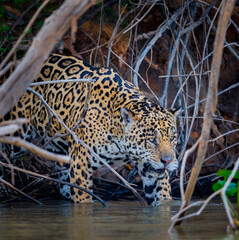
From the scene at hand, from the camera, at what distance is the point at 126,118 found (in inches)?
218

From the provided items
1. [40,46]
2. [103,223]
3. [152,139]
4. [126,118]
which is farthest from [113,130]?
[40,46]

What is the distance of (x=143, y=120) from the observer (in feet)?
18.0

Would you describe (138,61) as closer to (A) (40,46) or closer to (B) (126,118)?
(B) (126,118)

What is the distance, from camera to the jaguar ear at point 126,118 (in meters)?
5.50

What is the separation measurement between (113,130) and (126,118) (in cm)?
21

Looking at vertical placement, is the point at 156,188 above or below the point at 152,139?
below

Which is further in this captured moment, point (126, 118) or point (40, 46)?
point (126, 118)

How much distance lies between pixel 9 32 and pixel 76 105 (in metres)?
1.33

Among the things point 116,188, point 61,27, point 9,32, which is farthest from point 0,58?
point 61,27

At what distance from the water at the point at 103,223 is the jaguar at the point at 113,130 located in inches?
18.3

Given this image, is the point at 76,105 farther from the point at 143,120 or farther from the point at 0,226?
the point at 0,226

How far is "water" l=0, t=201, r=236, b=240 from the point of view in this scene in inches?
119

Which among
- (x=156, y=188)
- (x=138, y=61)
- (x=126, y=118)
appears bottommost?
(x=156, y=188)

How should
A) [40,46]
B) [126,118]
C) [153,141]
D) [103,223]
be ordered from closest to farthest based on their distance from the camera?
[40,46] < [103,223] < [153,141] < [126,118]
